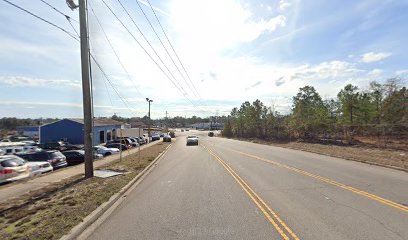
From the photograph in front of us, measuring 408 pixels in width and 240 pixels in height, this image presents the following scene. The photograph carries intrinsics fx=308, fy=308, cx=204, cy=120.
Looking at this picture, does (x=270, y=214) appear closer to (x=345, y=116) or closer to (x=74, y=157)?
(x=74, y=157)

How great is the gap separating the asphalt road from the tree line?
18.8 meters

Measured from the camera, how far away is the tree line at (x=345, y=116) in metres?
35.5

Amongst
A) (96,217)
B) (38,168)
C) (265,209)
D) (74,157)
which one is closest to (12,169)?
(38,168)

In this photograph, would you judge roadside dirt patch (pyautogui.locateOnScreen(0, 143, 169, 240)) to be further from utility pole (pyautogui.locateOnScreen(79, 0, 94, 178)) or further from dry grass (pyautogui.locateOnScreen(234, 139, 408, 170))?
dry grass (pyautogui.locateOnScreen(234, 139, 408, 170))

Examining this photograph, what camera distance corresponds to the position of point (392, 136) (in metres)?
36.2

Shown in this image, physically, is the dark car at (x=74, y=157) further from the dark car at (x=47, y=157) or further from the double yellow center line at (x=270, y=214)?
the double yellow center line at (x=270, y=214)

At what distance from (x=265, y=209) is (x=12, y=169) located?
12.0 metres

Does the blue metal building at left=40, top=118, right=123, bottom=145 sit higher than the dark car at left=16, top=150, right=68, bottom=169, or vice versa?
the blue metal building at left=40, top=118, right=123, bottom=145

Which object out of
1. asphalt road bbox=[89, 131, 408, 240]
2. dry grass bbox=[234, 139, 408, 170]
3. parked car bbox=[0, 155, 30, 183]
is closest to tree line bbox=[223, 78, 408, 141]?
dry grass bbox=[234, 139, 408, 170]

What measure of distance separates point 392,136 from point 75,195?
37229 mm

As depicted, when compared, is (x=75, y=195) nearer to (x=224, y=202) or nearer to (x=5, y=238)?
(x=5, y=238)

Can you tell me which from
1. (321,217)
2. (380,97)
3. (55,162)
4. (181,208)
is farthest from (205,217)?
(380,97)

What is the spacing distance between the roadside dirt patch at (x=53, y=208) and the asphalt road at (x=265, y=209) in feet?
2.52

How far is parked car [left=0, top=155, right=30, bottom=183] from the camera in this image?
13.7 meters
